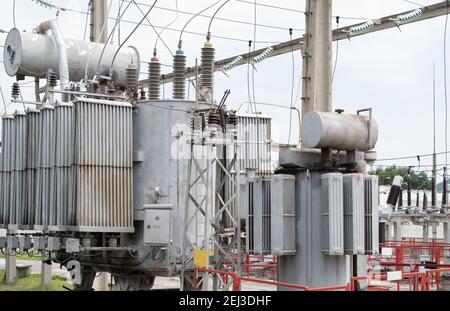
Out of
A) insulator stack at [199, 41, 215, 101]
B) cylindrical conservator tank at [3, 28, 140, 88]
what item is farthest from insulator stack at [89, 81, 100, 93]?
insulator stack at [199, 41, 215, 101]

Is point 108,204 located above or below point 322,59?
below

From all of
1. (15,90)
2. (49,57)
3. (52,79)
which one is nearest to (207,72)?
(52,79)

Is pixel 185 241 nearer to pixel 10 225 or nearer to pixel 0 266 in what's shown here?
pixel 10 225

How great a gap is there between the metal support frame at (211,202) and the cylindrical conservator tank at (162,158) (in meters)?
0.22

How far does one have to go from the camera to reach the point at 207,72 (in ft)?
43.0

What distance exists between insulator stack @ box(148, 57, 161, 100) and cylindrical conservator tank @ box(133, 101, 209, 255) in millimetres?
375

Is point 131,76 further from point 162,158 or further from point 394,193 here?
point 394,193

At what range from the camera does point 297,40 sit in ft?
80.7

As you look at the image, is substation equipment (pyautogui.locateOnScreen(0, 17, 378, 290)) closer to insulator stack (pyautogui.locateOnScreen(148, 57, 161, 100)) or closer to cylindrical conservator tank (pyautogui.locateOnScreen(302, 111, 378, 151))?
insulator stack (pyautogui.locateOnScreen(148, 57, 161, 100))

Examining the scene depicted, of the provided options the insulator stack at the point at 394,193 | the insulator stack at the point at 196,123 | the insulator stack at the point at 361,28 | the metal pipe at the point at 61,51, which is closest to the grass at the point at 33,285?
the metal pipe at the point at 61,51

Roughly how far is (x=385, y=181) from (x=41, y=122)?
242 ft

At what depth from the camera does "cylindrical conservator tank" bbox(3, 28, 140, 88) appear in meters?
14.1

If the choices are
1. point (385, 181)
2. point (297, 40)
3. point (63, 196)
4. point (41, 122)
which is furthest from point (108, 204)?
point (385, 181)
